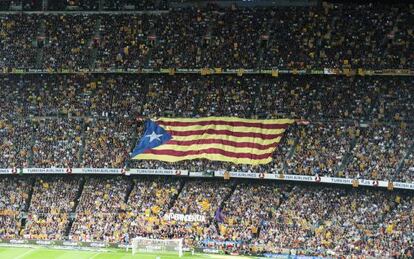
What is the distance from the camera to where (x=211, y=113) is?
51.9m

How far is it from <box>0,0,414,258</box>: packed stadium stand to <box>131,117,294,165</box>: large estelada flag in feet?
2.33

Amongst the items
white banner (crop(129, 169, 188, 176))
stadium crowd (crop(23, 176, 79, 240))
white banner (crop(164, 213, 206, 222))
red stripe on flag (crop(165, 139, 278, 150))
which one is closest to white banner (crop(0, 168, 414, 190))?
white banner (crop(129, 169, 188, 176))

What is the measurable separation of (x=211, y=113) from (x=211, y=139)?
7.75 ft

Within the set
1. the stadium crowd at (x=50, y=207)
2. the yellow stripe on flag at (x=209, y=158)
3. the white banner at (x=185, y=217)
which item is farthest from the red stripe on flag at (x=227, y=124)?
the stadium crowd at (x=50, y=207)

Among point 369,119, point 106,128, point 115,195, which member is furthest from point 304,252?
point 106,128

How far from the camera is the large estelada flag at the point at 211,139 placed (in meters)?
49.7

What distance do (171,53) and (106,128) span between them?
8019mm

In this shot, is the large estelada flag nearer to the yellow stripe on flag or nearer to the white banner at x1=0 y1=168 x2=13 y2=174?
the yellow stripe on flag

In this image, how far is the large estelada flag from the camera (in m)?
49.7

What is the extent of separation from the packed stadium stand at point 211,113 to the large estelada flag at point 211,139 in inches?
27.9

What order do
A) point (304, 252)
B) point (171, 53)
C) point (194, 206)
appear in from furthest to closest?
point (171, 53) < point (194, 206) < point (304, 252)

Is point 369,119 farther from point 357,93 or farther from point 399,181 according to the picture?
point 399,181

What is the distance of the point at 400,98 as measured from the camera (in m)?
49.2

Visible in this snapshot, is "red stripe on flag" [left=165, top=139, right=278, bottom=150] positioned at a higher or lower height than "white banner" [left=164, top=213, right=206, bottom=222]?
higher
